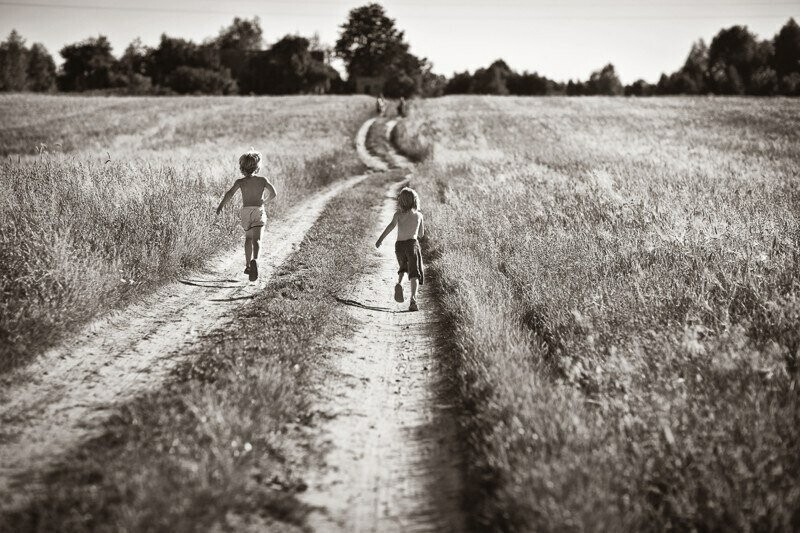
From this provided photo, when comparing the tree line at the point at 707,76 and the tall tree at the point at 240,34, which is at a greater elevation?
the tall tree at the point at 240,34

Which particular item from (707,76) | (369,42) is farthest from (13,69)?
(707,76)

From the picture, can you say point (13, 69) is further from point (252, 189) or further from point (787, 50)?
point (787, 50)

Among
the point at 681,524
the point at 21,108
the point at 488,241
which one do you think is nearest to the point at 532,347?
the point at 681,524

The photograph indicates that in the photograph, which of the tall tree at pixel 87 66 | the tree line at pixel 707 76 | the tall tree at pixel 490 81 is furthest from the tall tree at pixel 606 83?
the tall tree at pixel 87 66

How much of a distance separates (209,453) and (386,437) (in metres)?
1.38

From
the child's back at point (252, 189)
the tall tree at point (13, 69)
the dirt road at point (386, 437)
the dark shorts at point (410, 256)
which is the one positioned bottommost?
the dirt road at point (386, 437)

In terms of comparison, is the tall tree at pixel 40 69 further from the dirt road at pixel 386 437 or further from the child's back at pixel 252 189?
the dirt road at pixel 386 437

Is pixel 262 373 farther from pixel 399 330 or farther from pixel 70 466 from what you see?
pixel 399 330

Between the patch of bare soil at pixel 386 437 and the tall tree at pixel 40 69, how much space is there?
11888cm

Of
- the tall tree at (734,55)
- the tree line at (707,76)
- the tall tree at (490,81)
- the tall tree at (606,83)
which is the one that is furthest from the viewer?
the tall tree at (606,83)

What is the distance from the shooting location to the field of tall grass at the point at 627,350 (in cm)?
299

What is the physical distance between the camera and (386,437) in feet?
13.1

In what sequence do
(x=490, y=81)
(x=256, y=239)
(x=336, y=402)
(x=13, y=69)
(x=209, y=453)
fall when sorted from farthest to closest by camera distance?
(x=490, y=81) → (x=13, y=69) → (x=256, y=239) → (x=336, y=402) → (x=209, y=453)

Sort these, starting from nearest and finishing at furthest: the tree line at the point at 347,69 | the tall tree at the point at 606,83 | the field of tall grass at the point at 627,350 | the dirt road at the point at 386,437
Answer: the field of tall grass at the point at 627,350
the dirt road at the point at 386,437
the tree line at the point at 347,69
the tall tree at the point at 606,83
